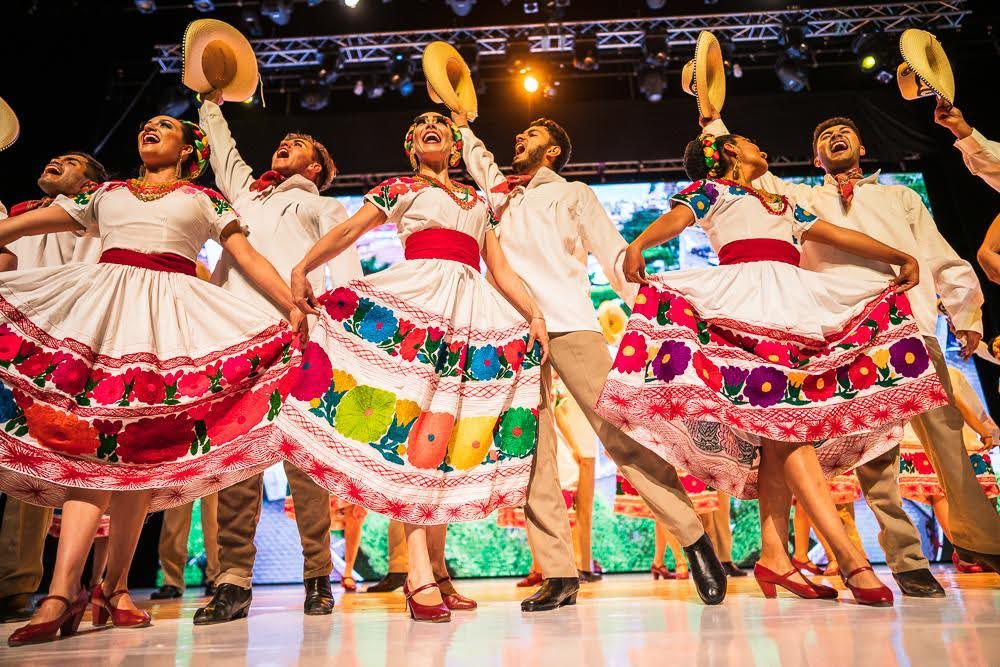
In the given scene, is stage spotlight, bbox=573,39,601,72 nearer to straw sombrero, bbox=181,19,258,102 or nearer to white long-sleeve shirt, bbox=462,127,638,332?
white long-sleeve shirt, bbox=462,127,638,332

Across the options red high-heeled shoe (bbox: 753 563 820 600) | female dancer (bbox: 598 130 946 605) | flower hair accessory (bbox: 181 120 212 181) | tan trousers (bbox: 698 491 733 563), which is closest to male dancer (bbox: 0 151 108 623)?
flower hair accessory (bbox: 181 120 212 181)

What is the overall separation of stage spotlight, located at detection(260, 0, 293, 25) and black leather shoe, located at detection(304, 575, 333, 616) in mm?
5140

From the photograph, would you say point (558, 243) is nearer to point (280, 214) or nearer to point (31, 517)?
point (280, 214)

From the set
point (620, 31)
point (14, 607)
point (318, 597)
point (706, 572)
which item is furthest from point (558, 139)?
point (620, 31)

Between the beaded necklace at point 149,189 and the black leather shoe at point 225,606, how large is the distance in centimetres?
138

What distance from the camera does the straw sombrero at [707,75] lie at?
3.36m

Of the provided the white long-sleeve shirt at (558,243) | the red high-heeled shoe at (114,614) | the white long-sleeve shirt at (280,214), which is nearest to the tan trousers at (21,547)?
the red high-heeled shoe at (114,614)

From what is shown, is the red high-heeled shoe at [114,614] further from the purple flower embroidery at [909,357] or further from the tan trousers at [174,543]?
the purple flower embroidery at [909,357]

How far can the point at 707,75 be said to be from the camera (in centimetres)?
346

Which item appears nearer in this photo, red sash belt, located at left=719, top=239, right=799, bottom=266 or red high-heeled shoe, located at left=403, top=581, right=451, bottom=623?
red high-heeled shoe, located at left=403, top=581, right=451, bottom=623

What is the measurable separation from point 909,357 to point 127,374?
2592 mm

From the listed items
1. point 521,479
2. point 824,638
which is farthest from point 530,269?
point 824,638

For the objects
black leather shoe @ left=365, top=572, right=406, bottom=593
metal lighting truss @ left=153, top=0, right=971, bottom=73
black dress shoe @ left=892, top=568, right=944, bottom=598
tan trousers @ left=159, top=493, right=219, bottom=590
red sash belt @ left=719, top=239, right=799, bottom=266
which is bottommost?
black dress shoe @ left=892, top=568, right=944, bottom=598

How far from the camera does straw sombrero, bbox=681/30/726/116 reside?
132 inches
